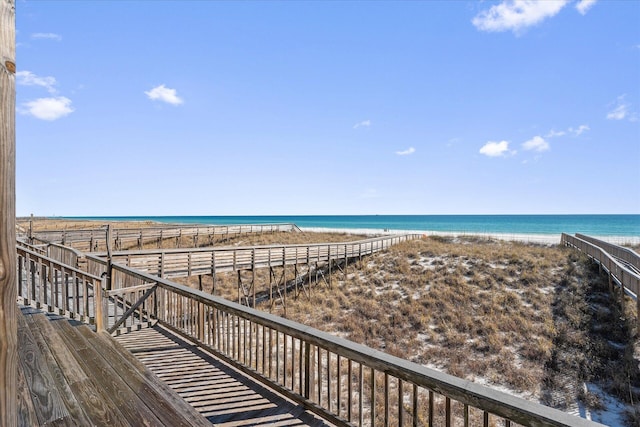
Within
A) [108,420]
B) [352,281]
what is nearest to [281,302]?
[352,281]

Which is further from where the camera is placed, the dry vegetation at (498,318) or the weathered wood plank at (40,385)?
the dry vegetation at (498,318)

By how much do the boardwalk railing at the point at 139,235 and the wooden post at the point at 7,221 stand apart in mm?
25852

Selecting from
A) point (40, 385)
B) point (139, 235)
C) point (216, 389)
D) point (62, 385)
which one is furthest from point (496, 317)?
point (139, 235)

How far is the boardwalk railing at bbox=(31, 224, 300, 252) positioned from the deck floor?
2137 centimetres

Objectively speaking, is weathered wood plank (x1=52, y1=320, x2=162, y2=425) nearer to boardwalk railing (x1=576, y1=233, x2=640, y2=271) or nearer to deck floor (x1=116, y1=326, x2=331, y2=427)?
deck floor (x1=116, y1=326, x2=331, y2=427)

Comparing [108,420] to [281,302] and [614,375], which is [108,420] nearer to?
[614,375]

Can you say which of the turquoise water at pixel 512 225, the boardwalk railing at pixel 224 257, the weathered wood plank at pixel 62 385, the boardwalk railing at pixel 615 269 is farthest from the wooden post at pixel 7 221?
the turquoise water at pixel 512 225

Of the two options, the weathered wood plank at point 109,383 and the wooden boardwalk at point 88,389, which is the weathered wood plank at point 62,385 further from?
the weathered wood plank at point 109,383

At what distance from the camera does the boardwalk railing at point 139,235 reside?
79.8 ft

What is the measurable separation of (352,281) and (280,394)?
1719cm

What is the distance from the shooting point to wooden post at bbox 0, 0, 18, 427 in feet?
3.29

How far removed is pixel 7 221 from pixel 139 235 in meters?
31.6

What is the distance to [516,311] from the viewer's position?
13.6m

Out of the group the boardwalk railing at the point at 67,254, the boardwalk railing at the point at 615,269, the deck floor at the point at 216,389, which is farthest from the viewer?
the boardwalk railing at the point at 67,254
